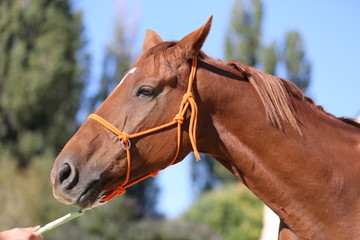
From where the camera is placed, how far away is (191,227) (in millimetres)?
17844

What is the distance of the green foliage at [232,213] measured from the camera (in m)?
18.2

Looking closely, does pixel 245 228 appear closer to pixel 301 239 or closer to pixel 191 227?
pixel 191 227

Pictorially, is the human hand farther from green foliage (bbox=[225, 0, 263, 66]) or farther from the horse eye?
green foliage (bbox=[225, 0, 263, 66])

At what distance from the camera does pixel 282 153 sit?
11.6 feet

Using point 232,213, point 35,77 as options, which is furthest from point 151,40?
point 35,77

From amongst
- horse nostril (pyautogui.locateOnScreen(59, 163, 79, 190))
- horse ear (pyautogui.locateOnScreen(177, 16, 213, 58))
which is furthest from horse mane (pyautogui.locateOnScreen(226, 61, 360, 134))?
horse nostril (pyautogui.locateOnScreen(59, 163, 79, 190))

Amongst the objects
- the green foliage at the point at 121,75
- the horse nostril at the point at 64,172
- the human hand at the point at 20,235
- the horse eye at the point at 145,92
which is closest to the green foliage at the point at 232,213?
the green foliage at the point at 121,75

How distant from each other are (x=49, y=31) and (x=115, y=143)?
2430 centimetres

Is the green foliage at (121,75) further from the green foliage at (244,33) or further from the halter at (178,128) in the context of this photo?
the halter at (178,128)

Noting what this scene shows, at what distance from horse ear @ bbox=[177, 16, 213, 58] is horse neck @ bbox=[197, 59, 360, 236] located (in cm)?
13

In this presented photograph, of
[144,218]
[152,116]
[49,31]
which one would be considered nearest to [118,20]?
[49,31]

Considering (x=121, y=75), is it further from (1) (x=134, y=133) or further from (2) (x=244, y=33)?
(1) (x=134, y=133)

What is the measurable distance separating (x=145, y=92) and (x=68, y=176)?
2.34 ft

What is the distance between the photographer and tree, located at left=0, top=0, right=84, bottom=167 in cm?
2502
